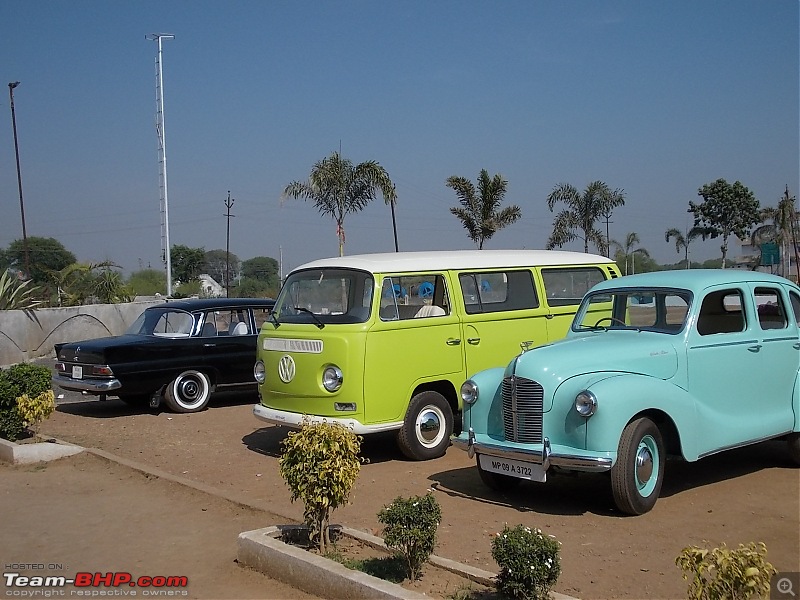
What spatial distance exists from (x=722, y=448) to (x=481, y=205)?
19.7 meters

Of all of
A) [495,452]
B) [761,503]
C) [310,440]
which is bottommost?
[761,503]

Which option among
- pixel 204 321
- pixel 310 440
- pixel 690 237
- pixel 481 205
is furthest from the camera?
pixel 690 237

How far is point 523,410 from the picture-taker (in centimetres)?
662

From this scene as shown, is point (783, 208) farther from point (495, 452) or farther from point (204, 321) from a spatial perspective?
point (495, 452)

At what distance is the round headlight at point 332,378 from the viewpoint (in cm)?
835

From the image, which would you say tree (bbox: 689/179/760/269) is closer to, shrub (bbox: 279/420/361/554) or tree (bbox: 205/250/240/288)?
shrub (bbox: 279/420/361/554)

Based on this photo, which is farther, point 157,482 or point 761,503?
point 157,482

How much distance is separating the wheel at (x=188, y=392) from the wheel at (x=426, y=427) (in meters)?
4.76

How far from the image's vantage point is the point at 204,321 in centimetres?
1259

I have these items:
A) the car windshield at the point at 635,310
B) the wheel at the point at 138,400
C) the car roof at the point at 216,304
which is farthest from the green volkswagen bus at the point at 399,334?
the wheel at the point at 138,400

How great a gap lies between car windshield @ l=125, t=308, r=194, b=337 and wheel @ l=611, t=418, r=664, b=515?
7.89 m

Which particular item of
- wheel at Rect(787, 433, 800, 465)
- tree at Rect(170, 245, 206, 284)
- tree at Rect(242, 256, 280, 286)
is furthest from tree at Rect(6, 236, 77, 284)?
wheel at Rect(787, 433, 800, 465)

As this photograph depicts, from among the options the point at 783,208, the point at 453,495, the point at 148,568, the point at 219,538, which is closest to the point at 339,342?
the point at 453,495

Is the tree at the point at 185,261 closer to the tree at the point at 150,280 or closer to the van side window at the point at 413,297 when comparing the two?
the tree at the point at 150,280
